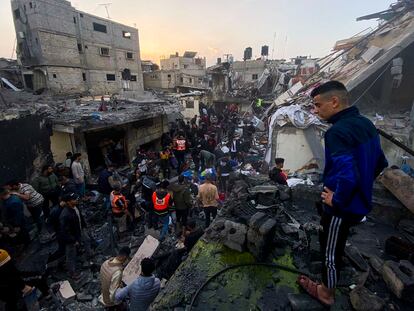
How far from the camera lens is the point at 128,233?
7121mm

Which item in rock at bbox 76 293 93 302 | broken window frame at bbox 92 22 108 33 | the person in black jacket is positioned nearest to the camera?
rock at bbox 76 293 93 302

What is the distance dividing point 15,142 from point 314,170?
32.8 feet

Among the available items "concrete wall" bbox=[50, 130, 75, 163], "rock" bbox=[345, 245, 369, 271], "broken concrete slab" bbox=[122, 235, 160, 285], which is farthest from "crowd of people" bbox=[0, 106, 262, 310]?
"rock" bbox=[345, 245, 369, 271]

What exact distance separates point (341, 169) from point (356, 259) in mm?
1783

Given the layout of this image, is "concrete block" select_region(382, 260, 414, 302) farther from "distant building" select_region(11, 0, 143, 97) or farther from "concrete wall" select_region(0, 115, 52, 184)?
"distant building" select_region(11, 0, 143, 97)

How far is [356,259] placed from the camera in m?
3.10

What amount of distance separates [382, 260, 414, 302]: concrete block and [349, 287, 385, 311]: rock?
322mm

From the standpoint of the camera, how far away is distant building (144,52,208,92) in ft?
103

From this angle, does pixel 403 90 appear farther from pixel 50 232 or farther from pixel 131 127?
pixel 50 232

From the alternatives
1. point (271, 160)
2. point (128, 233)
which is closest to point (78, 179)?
point (128, 233)

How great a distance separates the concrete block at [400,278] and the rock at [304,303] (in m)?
0.90

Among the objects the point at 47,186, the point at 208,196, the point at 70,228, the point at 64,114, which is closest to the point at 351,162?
the point at 208,196

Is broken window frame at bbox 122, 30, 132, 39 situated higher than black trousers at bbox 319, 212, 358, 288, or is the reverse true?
broken window frame at bbox 122, 30, 132, 39

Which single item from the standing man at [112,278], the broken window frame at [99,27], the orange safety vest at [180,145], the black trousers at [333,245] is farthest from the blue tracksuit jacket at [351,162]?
the broken window frame at [99,27]
